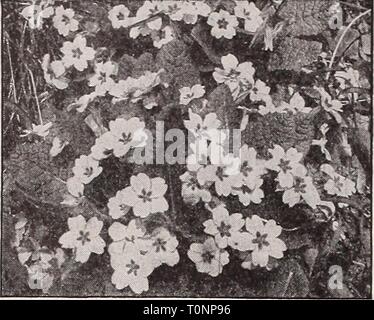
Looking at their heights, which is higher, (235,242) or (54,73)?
(54,73)

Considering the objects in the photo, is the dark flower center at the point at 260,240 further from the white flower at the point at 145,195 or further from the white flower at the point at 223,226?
the white flower at the point at 145,195

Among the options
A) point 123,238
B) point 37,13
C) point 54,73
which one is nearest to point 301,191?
point 123,238

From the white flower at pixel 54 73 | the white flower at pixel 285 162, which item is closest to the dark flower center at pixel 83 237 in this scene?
the white flower at pixel 54 73

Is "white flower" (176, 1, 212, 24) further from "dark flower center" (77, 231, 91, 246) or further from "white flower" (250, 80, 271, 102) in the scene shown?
"dark flower center" (77, 231, 91, 246)

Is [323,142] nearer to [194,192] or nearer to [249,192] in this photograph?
[249,192]

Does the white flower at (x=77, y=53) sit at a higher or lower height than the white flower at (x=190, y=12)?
lower

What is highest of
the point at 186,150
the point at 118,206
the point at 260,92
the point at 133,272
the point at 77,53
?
the point at 77,53
